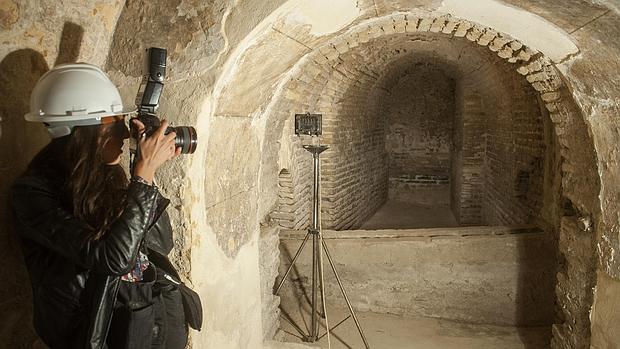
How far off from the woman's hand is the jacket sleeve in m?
0.05

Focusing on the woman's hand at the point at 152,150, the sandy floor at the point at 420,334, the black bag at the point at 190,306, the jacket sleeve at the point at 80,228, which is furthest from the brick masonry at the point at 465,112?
the jacket sleeve at the point at 80,228

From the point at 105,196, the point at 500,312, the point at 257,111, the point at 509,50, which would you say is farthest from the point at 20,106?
the point at 500,312

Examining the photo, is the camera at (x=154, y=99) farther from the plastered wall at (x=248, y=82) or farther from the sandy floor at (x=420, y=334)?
the sandy floor at (x=420, y=334)

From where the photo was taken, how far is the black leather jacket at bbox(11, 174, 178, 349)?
4.64 ft

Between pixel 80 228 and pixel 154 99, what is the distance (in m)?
0.54

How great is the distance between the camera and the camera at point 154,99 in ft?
5.48

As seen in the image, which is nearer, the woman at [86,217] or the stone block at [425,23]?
the woman at [86,217]

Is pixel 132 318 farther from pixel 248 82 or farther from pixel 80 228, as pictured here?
pixel 248 82

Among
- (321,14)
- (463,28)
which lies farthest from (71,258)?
(463,28)

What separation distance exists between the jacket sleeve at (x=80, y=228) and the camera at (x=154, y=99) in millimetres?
243

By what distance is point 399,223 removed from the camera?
8375mm

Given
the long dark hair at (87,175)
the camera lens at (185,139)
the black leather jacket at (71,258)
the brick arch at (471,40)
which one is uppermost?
the brick arch at (471,40)

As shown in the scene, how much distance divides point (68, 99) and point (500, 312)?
161 inches

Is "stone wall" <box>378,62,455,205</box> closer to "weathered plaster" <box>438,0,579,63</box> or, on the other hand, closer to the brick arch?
the brick arch
